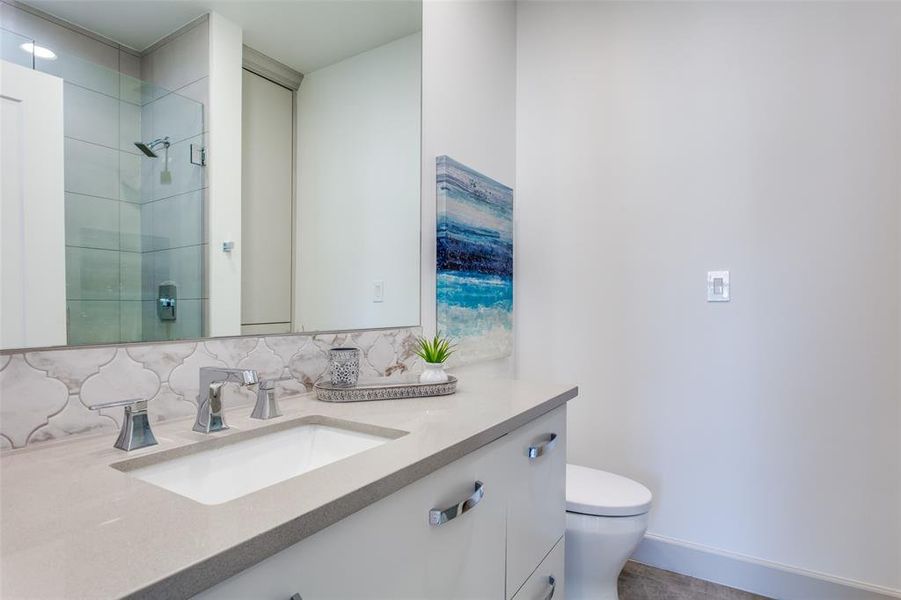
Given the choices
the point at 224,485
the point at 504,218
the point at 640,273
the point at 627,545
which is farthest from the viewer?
the point at 504,218

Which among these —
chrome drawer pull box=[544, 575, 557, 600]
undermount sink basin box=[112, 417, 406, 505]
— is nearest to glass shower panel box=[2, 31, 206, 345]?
undermount sink basin box=[112, 417, 406, 505]

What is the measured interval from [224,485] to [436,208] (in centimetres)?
120

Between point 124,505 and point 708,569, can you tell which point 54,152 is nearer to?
point 124,505

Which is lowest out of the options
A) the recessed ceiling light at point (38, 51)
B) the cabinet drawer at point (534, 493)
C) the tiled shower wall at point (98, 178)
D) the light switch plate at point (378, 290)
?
the cabinet drawer at point (534, 493)

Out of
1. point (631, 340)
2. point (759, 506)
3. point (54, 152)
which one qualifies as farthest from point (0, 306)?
point (759, 506)

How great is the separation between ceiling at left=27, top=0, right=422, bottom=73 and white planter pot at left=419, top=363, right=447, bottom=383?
88cm

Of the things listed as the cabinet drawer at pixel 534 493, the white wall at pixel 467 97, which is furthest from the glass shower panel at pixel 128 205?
the white wall at pixel 467 97

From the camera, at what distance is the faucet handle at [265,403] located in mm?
1005

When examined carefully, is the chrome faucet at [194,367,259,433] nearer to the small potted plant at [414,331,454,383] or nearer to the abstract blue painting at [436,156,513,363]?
the small potted plant at [414,331,454,383]

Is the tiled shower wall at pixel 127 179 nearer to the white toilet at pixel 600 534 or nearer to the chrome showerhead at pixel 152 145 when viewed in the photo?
the chrome showerhead at pixel 152 145

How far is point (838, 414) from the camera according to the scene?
1.71 m

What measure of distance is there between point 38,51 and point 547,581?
150cm

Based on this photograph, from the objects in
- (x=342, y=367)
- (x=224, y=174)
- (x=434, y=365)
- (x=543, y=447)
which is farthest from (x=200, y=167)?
(x=543, y=447)

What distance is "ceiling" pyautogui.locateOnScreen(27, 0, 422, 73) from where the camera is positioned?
0.89 metres
